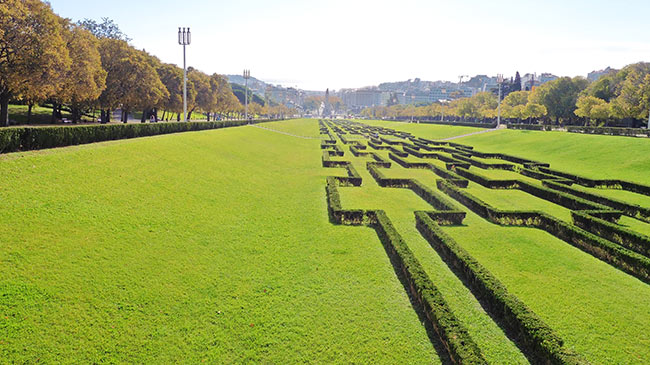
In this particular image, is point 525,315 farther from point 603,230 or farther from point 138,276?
point 603,230

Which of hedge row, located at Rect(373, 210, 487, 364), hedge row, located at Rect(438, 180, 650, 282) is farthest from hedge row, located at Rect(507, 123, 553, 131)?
hedge row, located at Rect(373, 210, 487, 364)

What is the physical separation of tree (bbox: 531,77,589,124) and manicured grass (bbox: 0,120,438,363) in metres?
79.8

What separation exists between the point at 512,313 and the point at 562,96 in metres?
85.5

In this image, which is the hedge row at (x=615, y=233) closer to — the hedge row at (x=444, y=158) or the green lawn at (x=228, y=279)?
the green lawn at (x=228, y=279)

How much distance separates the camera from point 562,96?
77062 millimetres

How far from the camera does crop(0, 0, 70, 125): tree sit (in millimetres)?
24438

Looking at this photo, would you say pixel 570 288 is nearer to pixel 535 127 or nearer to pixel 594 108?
pixel 535 127

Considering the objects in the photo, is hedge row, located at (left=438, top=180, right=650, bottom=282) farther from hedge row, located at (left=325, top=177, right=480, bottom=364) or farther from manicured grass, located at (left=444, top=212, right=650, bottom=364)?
hedge row, located at (left=325, top=177, right=480, bottom=364)

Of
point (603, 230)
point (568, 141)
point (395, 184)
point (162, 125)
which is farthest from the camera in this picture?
point (568, 141)

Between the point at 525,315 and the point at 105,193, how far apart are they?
1252cm

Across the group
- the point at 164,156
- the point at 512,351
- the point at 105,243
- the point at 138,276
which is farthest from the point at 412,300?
the point at 164,156

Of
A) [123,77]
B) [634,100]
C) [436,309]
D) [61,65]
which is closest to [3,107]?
[61,65]

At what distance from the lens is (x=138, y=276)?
8562 millimetres

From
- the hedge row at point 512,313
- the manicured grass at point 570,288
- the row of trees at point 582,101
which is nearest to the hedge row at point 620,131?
the row of trees at point 582,101
